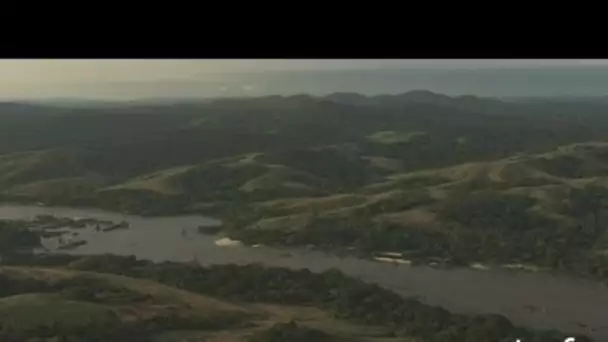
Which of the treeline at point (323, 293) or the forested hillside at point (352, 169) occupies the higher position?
the forested hillside at point (352, 169)

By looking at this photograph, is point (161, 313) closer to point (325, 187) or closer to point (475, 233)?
point (325, 187)

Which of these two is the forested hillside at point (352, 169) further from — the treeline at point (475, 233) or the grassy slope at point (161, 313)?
the grassy slope at point (161, 313)

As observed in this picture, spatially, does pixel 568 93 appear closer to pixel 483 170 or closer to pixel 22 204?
pixel 483 170

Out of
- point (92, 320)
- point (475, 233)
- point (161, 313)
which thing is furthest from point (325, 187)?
point (92, 320)

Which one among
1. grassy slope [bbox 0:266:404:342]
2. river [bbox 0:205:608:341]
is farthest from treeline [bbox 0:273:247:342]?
river [bbox 0:205:608:341]

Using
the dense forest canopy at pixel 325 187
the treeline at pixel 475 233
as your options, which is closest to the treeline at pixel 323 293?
the dense forest canopy at pixel 325 187
